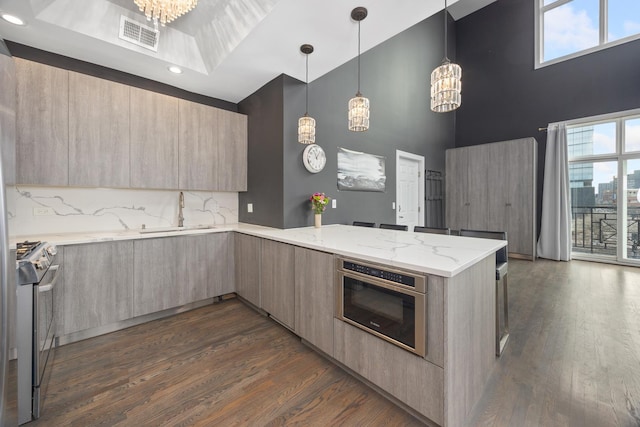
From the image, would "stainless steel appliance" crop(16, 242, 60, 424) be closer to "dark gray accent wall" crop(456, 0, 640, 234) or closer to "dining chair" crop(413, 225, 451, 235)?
"dining chair" crop(413, 225, 451, 235)

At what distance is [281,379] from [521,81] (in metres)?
7.28

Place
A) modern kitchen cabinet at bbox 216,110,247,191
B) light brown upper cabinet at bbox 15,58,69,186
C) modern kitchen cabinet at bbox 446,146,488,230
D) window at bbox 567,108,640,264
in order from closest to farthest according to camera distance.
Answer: light brown upper cabinet at bbox 15,58,69,186, modern kitchen cabinet at bbox 216,110,247,191, window at bbox 567,108,640,264, modern kitchen cabinet at bbox 446,146,488,230

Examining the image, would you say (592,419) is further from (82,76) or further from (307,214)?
(82,76)

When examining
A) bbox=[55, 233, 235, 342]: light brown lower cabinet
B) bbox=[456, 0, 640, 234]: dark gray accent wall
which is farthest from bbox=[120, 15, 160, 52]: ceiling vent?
bbox=[456, 0, 640, 234]: dark gray accent wall

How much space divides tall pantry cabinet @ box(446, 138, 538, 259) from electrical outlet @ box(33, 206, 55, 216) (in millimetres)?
6740

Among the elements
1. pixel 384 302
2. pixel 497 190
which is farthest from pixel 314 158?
pixel 497 190

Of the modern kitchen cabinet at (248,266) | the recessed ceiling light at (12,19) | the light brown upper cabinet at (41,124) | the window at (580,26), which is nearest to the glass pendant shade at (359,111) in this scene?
the modern kitchen cabinet at (248,266)

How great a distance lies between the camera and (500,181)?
216 inches

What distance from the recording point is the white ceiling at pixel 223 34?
2.05m

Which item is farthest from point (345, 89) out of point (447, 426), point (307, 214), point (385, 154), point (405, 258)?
point (447, 426)

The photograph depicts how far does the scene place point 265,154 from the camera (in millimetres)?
3248

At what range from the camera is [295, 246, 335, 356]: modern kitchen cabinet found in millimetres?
1867

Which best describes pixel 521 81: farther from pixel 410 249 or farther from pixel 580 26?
pixel 410 249

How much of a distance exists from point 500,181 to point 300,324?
5.38m
